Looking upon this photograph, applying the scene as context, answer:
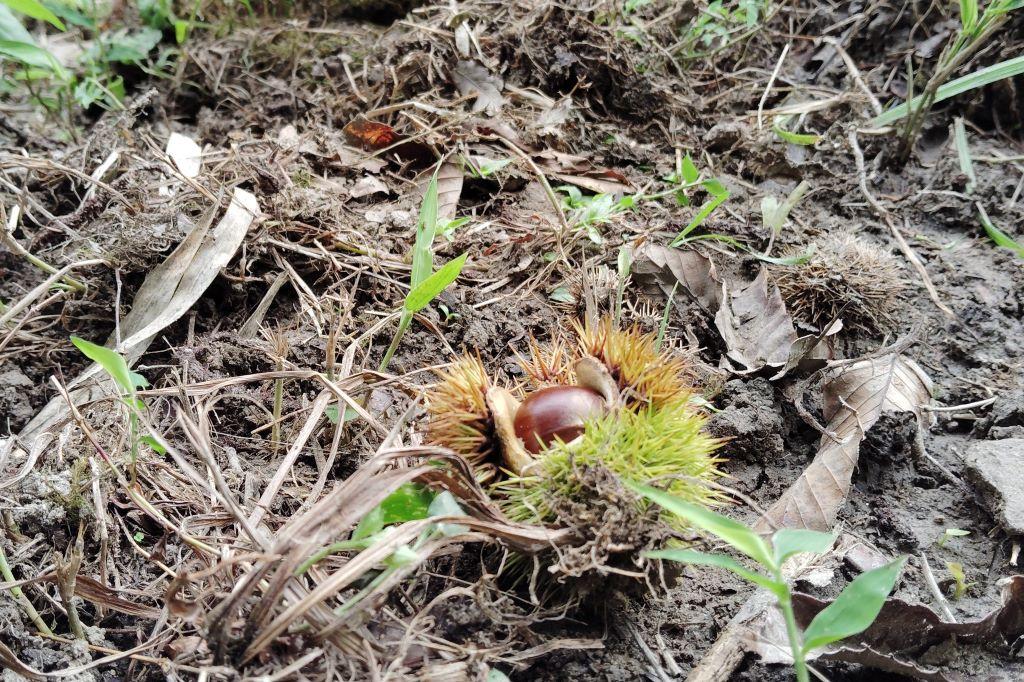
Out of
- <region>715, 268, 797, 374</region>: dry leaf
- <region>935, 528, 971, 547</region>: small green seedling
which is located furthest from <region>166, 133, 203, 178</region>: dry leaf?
→ <region>935, 528, 971, 547</region>: small green seedling

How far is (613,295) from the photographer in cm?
201

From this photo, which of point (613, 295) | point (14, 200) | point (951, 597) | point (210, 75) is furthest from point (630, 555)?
point (210, 75)

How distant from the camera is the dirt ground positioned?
1.34m

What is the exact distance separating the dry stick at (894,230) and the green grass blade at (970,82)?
15 centimetres

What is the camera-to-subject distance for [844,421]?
1.79 m

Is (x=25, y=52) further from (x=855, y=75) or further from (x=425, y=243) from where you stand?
(x=855, y=75)

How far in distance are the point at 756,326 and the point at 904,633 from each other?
84 centimetres

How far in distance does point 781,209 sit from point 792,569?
45.2 inches

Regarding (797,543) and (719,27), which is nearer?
(797,543)

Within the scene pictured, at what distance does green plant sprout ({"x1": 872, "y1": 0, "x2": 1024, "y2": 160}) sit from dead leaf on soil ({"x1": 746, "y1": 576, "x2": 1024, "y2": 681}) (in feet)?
5.48

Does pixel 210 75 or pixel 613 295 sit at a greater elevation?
pixel 210 75

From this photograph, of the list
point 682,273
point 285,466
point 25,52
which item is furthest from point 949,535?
point 25,52

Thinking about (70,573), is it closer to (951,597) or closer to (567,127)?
(951,597)

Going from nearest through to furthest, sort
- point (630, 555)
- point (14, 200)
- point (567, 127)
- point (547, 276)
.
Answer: point (630, 555), point (547, 276), point (14, 200), point (567, 127)
